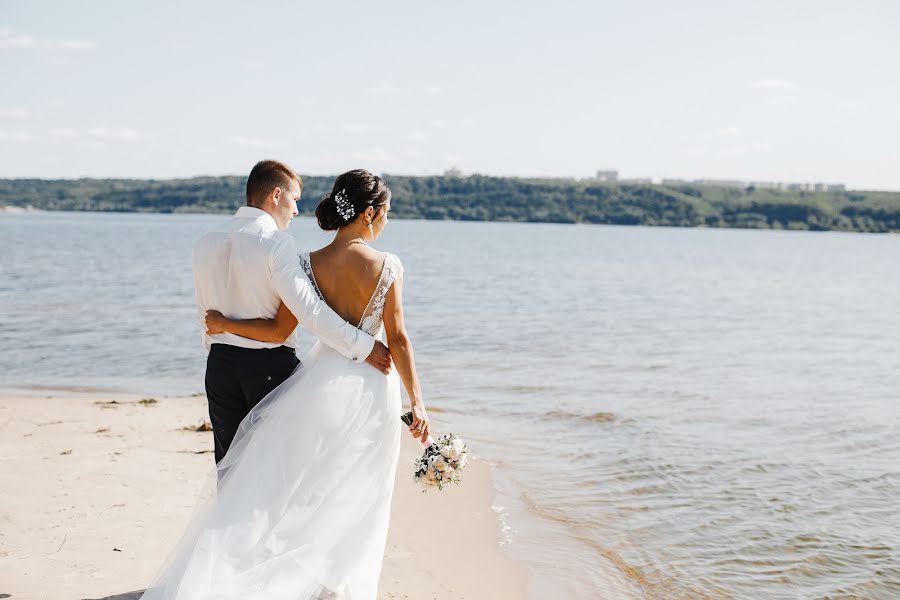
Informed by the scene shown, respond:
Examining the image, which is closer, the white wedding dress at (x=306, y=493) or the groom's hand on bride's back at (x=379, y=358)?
the white wedding dress at (x=306, y=493)

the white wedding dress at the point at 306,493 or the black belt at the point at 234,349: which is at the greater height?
the black belt at the point at 234,349

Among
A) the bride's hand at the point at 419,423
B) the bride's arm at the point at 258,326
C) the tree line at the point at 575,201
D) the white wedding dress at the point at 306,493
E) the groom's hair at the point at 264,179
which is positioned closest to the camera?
the white wedding dress at the point at 306,493

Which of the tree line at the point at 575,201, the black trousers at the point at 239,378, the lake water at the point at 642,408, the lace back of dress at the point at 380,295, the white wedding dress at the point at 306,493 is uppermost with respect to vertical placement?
the tree line at the point at 575,201

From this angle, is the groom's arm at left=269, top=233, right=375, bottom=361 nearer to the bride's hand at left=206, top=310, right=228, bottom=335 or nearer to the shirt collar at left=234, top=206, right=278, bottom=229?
the shirt collar at left=234, top=206, right=278, bottom=229

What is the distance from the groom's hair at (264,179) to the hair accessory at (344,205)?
0.22 m

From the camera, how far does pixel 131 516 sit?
5551 mm

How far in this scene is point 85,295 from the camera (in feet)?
76.6

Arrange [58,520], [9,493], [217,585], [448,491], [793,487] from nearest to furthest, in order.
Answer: [217,585]
[58,520]
[9,493]
[448,491]
[793,487]

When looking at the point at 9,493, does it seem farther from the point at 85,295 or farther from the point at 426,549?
the point at 85,295

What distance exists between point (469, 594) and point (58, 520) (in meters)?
2.63

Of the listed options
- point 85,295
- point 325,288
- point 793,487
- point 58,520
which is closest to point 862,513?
point 793,487

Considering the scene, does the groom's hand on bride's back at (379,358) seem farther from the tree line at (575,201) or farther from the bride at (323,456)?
the tree line at (575,201)

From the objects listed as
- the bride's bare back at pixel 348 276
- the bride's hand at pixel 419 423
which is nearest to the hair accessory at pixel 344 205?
the bride's bare back at pixel 348 276

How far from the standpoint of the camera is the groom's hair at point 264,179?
3.99m
